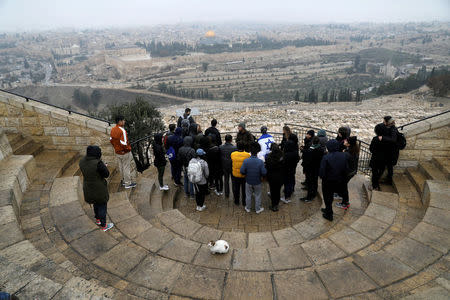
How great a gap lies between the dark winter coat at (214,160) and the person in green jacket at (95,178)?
6.99ft

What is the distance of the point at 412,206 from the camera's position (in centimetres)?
508

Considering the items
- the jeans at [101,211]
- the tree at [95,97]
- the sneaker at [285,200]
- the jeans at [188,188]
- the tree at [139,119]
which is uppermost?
the jeans at [101,211]

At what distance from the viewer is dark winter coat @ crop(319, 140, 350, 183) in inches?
182

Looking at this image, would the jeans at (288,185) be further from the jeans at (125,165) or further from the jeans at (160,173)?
the jeans at (125,165)

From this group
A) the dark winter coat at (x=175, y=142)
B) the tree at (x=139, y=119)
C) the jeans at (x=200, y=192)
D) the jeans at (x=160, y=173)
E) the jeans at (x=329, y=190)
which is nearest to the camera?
the jeans at (x=329, y=190)

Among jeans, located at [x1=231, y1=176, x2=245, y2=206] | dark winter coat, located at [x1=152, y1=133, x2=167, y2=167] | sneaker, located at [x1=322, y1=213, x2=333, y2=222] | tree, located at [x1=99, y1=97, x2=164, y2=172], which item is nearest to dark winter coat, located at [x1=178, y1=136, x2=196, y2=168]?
dark winter coat, located at [x1=152, y1=133, x2=167, y2=167]

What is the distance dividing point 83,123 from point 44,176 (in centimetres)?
146

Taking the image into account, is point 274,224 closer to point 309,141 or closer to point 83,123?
point 309,141

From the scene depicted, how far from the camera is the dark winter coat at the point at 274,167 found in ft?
16.4

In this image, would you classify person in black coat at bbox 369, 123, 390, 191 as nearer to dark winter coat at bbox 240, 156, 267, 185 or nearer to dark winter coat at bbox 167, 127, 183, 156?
dark winter coat at bbox 240, 156, 267, 185

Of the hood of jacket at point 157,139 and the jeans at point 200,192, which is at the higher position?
the hood of jacket at point 157,139

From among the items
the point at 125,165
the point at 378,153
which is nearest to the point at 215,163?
the point at 125,165

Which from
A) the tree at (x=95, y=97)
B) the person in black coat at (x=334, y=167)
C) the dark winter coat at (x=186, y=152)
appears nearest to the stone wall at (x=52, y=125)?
the dark winter coat at (x=186, y=152)

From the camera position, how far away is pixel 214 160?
19.2 ft
